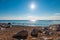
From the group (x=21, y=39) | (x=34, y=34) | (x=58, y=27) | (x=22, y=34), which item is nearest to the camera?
(x=21, y=39)

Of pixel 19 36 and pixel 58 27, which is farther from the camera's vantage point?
pixel 58 27

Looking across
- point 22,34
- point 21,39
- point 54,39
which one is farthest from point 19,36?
point 54,39

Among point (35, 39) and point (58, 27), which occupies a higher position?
point (58, 27)

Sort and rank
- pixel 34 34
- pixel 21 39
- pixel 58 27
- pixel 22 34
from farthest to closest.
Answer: pixel 58 27 < pixel 34 34 < pixel 22 34 < pixel 21 39

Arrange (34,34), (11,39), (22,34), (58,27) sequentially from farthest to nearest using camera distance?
(58,27) < (34,34) < (22,34) < (11,39)

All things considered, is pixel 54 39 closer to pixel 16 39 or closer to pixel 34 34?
pixel 34 34

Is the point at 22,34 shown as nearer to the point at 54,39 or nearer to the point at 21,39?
the point at 21,39

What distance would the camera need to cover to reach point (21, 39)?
304 cm

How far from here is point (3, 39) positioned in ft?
10.4

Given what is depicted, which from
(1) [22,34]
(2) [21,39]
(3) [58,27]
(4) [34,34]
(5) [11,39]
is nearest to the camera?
(2) [21,39]

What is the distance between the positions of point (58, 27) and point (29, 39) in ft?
6.43

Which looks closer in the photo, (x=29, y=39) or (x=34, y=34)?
(x=29, y=39)

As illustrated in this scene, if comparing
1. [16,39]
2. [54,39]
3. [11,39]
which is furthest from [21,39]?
[54,39]

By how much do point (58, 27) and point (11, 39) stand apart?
247cm
